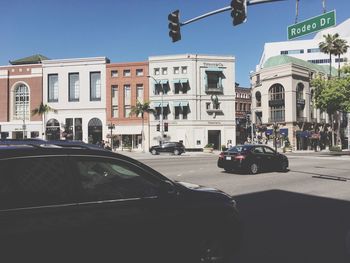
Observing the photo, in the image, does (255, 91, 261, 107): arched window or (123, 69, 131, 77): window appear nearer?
(123, 69, 131, 77): window

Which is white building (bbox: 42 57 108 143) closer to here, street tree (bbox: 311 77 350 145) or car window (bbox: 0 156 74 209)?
street tree (bbox: 311 77 350 145)

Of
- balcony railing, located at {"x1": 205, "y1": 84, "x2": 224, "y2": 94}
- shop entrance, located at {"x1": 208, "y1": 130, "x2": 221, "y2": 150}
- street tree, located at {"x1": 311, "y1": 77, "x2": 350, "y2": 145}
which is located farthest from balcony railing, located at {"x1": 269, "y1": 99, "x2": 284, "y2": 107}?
street tree, located at {"x1": 311, "y1": 77, "x2": 350, "y2": 145}

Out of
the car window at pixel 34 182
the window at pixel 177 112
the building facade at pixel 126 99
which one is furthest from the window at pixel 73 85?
the car window at pixel 34 182

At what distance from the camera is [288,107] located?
60.7 meters

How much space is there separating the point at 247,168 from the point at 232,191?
5554 millimetres

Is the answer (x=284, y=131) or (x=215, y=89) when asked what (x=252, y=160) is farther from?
(x=284, y=131)

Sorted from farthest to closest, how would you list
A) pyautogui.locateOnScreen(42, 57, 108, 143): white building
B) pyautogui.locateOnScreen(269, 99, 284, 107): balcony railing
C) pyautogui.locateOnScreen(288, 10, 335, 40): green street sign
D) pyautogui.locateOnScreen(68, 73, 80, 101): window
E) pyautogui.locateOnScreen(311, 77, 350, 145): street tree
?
1. pyautogui.locateOnScreen(269, 99, 284, 107): balcony railing
2. pyautogui.locateOnScreen(68, 73, 80, 101): window
3. pyautogui.locateOnScreen(42, 57, 108, 143): white building
4. pyautogui.locateOnScreen(311, 77, 350, 145): street tree
5. pyautogui.locateOnScreen(288, 10, 335, 40): green street sign

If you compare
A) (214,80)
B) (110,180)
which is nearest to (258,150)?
(110,180)

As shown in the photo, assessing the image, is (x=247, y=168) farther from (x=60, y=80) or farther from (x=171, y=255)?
(x=60, y=80)

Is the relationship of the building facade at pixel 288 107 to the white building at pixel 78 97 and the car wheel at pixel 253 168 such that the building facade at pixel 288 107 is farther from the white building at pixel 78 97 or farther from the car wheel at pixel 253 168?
the car wheel at pixel 253 168

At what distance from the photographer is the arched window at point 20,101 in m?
57.0

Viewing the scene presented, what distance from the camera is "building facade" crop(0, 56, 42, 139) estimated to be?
186 feet

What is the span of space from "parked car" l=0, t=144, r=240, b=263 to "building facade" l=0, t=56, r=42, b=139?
56.8 meters

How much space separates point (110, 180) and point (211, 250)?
4.91 ft
